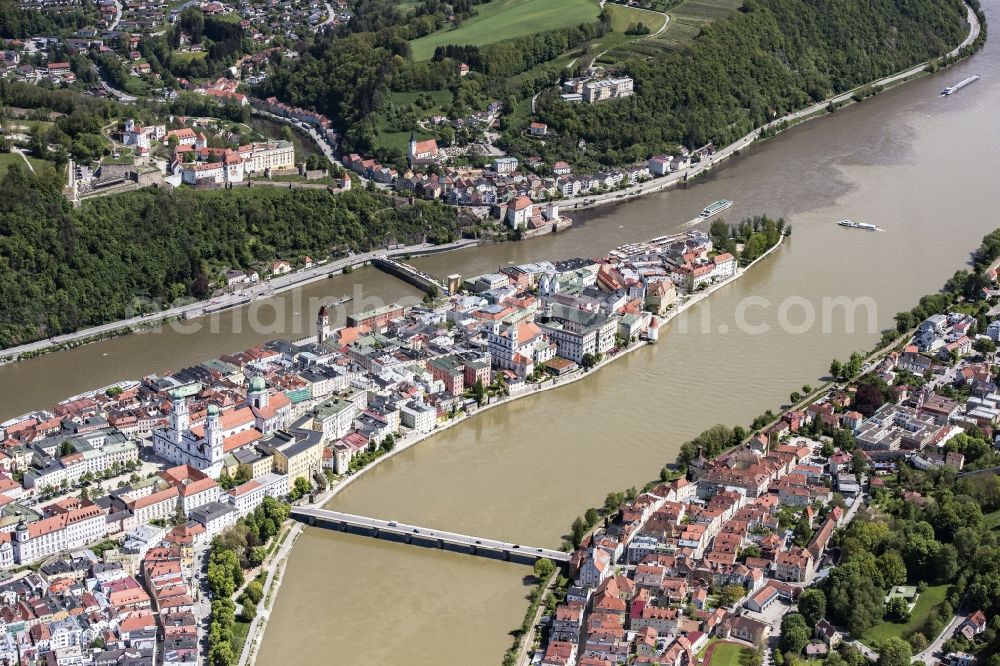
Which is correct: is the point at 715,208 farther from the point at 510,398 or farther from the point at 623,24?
the point at 623,24

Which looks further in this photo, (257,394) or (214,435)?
(257,394)

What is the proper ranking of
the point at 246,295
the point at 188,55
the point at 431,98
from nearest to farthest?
the point at 246,295, the point at 431,98, the point at 188,55

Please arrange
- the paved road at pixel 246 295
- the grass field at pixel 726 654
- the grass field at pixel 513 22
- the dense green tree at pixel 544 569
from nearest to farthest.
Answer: the grass field at pixel 726 654 < the dense green tree at pixel 544 569 < the paved road at pixel 246 295 < the grass field at pixel 513 22

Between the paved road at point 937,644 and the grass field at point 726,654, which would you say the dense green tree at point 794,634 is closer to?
the grass field at point 726,654

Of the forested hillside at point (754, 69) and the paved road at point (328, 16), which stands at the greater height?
the paved road at point (328, 16)

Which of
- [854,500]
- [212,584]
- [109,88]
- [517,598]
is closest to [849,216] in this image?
[854,500]

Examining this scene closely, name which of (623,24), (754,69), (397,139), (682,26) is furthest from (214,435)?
(623,24)

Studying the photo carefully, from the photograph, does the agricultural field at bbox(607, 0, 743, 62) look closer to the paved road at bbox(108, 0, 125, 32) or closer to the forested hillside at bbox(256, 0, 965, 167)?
the forested hillside at bbox(256, 0, 965, 167)

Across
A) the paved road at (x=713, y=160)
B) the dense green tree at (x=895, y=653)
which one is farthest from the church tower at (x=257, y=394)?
the paved road at (x=713, y=160)
